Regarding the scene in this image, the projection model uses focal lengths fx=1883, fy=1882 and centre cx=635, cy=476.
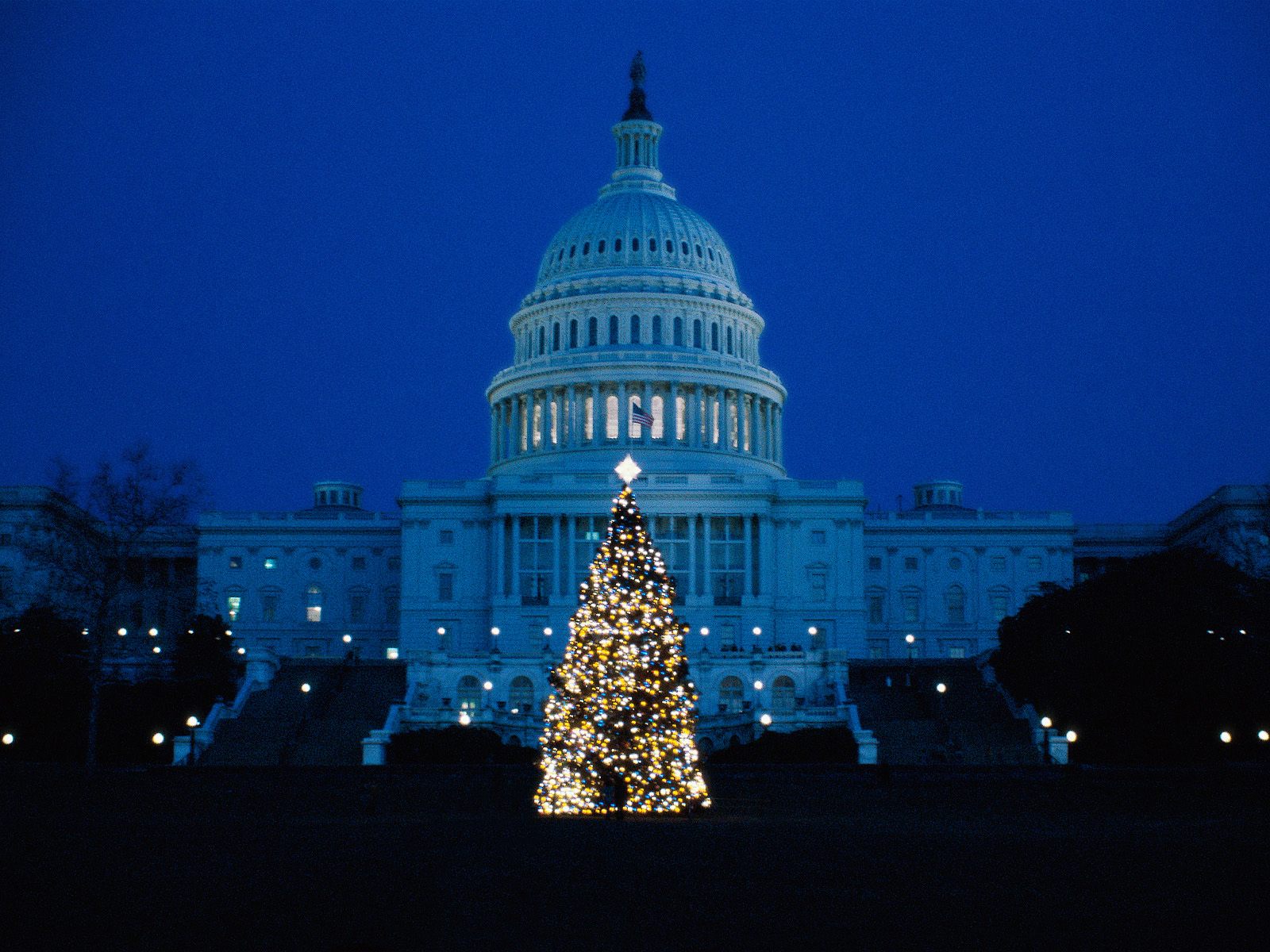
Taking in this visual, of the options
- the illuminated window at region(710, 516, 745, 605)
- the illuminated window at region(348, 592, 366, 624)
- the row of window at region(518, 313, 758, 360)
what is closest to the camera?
the illuminated window at region(710, 516, 745, 605)

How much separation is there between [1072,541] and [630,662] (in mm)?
86092

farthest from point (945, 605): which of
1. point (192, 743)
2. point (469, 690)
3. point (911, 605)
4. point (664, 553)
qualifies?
point (192, 743)

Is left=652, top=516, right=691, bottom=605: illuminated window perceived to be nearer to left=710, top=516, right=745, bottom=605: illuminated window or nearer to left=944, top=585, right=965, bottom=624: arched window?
left=710, top=516, right=745, bottom=605: illuminated window

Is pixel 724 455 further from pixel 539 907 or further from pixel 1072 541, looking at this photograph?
pixel 539 907

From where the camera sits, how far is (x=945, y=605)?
121438 millimetres

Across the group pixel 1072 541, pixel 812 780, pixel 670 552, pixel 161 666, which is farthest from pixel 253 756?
pixel 1072 541

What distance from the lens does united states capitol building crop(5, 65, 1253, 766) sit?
112m

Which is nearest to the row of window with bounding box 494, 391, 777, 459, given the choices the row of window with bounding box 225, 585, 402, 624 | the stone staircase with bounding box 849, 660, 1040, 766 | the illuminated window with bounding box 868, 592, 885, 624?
the illuminated window with bounding box 868, 592, 885, 624

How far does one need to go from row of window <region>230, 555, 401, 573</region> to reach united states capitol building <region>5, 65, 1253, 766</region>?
19cm

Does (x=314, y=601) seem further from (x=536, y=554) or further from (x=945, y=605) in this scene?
(x=945, y=605)

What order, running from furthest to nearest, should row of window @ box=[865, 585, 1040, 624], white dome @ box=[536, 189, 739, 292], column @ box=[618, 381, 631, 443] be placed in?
white dome @ box=[536, 189, 739, 292] → column @ box=[618, 381, 631, 443] → row of window @ box=[865, 585, 1040, 624]

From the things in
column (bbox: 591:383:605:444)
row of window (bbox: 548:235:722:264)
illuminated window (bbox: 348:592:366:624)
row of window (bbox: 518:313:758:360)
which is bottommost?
illuminated window (bbox: 348:592:366:624)

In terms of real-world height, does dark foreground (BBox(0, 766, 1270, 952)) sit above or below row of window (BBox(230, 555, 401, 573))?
below

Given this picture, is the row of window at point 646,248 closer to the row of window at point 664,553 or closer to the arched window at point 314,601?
the row of window at point 664,553
